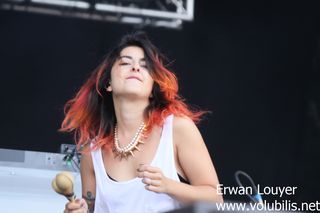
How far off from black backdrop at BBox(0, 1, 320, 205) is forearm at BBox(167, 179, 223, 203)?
1.86m

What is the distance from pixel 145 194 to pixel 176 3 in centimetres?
213

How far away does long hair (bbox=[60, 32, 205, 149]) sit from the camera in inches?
77.9

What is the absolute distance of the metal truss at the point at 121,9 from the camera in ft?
11.8

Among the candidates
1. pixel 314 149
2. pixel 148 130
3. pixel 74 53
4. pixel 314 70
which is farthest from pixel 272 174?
pixel 148 130

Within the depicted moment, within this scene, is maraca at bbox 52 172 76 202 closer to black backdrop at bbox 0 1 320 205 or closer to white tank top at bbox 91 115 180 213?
white tank top at bbox 91 115 180 213

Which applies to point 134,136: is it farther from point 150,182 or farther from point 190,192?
point 150,182

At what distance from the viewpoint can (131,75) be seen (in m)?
1.95

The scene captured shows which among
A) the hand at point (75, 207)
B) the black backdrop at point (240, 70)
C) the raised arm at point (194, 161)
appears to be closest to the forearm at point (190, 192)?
the raised arm at point (194, 161)

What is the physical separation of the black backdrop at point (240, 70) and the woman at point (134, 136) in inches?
57.8

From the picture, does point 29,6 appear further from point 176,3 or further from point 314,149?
point 314,149

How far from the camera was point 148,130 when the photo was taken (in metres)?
1.97

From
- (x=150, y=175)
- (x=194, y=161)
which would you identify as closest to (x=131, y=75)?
(x=194, y=161)

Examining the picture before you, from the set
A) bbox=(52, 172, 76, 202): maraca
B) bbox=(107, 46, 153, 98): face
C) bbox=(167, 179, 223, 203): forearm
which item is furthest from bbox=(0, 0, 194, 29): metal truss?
bbox=(52, 172, 76, 202): maraca

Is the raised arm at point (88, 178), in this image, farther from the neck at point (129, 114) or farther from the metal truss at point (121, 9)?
the metal truss at point (121, 9)
